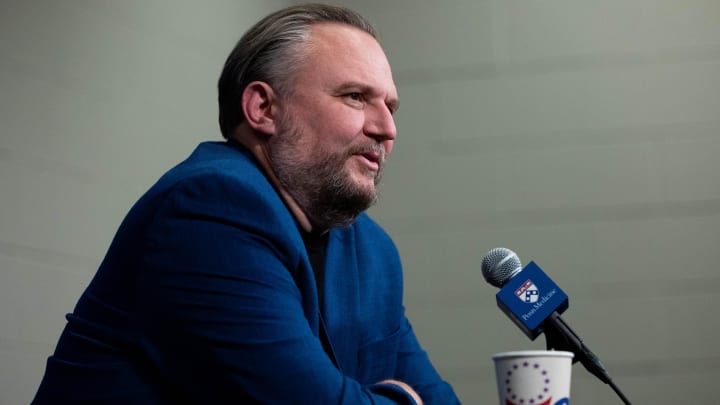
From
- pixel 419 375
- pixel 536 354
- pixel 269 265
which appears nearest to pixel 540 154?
pixel 419 375

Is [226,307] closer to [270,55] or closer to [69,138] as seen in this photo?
[270,55]

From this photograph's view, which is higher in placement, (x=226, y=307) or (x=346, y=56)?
(x=346, y=56)

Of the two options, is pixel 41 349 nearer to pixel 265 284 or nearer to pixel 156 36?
pixel 156 36

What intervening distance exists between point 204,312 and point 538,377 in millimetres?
456

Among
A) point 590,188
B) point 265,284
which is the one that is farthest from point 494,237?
point 265,284

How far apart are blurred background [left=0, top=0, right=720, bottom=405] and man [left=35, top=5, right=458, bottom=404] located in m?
1.08

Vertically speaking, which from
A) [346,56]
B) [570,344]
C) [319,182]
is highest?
[346,56]

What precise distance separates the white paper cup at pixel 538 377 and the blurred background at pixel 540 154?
5.75ft

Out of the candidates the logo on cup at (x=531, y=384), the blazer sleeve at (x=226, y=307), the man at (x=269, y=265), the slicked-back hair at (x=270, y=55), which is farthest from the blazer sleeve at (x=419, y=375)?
the logo on cup at (x=531, y=384)

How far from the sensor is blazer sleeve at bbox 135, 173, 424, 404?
1.09m

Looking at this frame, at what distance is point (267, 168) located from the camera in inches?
59.9

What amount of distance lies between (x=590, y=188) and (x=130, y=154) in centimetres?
164

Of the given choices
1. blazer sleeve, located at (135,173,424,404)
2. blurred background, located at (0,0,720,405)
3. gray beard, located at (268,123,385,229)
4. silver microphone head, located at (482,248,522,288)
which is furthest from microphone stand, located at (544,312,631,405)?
blurred background, located at (0,0,720,405)

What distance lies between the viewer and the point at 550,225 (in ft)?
9.91
